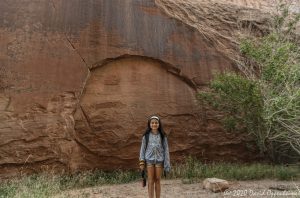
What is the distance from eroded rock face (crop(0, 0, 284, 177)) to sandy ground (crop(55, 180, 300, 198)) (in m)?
1.29

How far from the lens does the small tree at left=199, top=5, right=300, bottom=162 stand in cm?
823

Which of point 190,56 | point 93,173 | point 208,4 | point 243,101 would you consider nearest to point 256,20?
point 208,4

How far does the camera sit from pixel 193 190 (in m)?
7.86

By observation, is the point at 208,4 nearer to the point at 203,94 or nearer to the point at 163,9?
the point at 163,9

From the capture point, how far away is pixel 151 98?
9.59 meters

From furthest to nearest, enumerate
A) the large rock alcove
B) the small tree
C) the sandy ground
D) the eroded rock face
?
1. the large rock alcove
2. the eroded rock face
3. the small tree
4. the sandy ground

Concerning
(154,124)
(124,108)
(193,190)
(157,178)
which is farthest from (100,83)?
(157,178)

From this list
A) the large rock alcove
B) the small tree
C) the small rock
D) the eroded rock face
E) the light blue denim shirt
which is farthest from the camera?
the large rock alcove

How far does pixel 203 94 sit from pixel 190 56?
3.27 feet

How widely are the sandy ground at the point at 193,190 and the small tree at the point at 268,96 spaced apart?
0.94 metres

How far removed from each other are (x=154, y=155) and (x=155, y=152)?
0.15 feet

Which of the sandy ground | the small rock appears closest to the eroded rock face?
the sandy ground

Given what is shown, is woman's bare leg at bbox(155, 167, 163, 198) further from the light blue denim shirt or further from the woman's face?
the woman's face

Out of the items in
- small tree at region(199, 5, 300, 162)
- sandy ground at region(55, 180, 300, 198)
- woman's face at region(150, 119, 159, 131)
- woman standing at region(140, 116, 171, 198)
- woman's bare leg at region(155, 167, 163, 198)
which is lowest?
sandy ground at region(55, 180, 300, 198)
